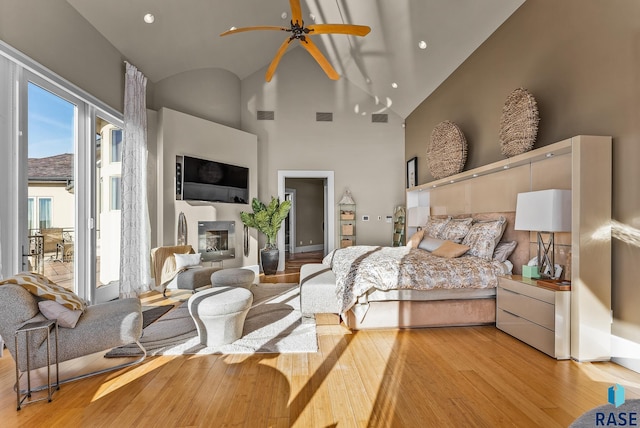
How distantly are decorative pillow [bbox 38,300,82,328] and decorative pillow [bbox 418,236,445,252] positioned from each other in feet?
12.4

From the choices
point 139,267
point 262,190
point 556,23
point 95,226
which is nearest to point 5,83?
point 95,226

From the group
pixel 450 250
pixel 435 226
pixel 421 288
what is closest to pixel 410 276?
pixel 421 288

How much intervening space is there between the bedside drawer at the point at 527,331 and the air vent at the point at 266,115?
18.6 ft

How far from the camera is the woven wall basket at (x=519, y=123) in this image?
3029mm

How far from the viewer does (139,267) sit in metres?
4.67

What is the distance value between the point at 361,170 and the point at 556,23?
440 centimetres

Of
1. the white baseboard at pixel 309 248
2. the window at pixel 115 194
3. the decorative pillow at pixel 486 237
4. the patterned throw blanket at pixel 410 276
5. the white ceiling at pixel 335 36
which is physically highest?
the white ceiling at pixel 335 36

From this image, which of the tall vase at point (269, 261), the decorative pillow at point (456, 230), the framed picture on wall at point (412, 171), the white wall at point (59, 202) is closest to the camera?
the white wall at point (59, 202)

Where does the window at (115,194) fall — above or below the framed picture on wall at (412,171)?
below

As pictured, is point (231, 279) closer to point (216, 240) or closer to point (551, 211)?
point (216, 240)

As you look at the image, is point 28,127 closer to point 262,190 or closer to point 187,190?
point 187,190

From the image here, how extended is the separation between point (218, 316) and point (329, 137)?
17.0ft

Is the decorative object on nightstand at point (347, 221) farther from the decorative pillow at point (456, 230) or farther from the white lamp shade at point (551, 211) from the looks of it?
the white lamp shade at point (551, 211)

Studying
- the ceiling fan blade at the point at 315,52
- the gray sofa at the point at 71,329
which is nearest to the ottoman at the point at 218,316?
the gray sofa at the point at 71,329
